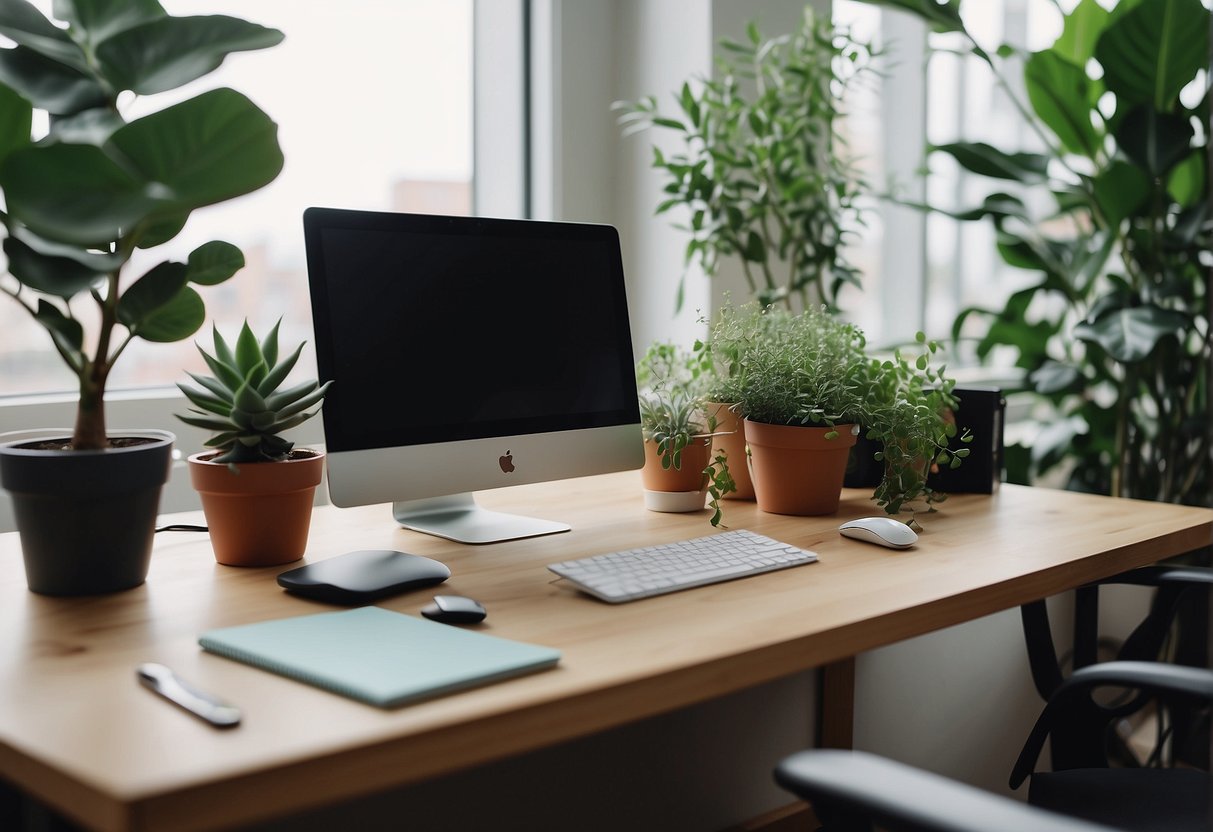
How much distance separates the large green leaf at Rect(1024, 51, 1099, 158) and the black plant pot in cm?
226

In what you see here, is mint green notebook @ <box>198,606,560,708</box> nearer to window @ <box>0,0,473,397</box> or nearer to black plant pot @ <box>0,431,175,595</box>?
black plant pot @ <box>0,431,175,595</box>

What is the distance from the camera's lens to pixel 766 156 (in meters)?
2.40

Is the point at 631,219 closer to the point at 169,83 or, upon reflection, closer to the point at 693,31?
the point at 693,31

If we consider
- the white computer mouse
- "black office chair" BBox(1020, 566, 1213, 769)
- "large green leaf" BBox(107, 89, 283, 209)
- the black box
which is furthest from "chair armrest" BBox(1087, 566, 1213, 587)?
"large green leaf" BBox(107, 89, 283, 209)

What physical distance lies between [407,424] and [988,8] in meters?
3.25

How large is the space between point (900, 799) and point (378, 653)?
18.5 inches

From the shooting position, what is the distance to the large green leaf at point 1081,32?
2744mm

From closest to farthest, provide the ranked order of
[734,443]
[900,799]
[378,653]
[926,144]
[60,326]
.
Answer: [900,799], [378,653], [60,326], [734,443], [926,144]

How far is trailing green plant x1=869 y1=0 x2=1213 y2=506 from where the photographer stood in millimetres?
2502

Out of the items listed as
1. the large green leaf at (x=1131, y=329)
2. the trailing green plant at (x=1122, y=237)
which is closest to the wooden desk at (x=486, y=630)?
the large green leaf at (x=1131, y=329)

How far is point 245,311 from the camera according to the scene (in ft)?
7.45

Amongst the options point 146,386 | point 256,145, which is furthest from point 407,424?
point 146,386

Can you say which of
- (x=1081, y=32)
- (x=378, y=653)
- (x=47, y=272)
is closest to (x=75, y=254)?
(x=47, y=272)

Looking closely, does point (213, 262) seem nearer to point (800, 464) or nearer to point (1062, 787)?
point (800, 464)
